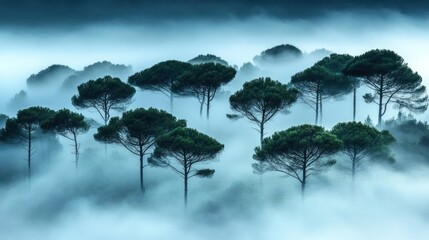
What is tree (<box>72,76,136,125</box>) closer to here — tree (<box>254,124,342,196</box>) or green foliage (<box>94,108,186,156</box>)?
green foliage (<box>94,108,186,156</box>)

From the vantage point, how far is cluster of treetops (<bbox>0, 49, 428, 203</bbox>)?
122 ft

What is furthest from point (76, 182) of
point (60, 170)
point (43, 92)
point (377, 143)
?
point (43, 92)

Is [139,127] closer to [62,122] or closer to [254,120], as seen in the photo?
[62,122]

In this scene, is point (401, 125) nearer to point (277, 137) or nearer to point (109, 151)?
point (277, 137)

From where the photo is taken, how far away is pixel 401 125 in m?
51.5

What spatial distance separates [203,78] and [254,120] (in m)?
9.02

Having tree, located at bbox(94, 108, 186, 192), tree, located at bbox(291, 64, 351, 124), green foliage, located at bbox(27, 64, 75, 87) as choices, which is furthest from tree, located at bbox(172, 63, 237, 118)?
green foliage, located at bbox(27, 64, 75, 87)

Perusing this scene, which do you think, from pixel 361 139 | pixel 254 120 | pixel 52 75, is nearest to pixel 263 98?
pixel 254 120

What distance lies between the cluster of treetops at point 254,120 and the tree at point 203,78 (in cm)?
10

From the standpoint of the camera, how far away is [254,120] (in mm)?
45938

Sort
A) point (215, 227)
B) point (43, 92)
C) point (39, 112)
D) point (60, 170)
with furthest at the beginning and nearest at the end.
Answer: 1. point (43, 92)
2. point (60, 170)
3. point (39, 112)
4. point (215, 227)

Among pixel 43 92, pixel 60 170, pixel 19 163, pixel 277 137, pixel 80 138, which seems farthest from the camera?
pixel 43 92

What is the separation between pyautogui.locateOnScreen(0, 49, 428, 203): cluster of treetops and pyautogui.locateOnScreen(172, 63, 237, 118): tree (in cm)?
10

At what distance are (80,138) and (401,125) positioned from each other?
3979cm
